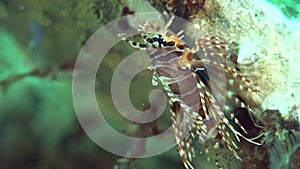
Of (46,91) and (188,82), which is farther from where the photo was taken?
(188,82)

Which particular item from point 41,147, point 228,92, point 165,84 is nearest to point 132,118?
point 165,84

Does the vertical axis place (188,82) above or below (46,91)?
below

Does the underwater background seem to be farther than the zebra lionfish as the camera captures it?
No

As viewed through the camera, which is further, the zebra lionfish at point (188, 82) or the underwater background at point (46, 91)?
the zebra lionfish at point (188, 82)
